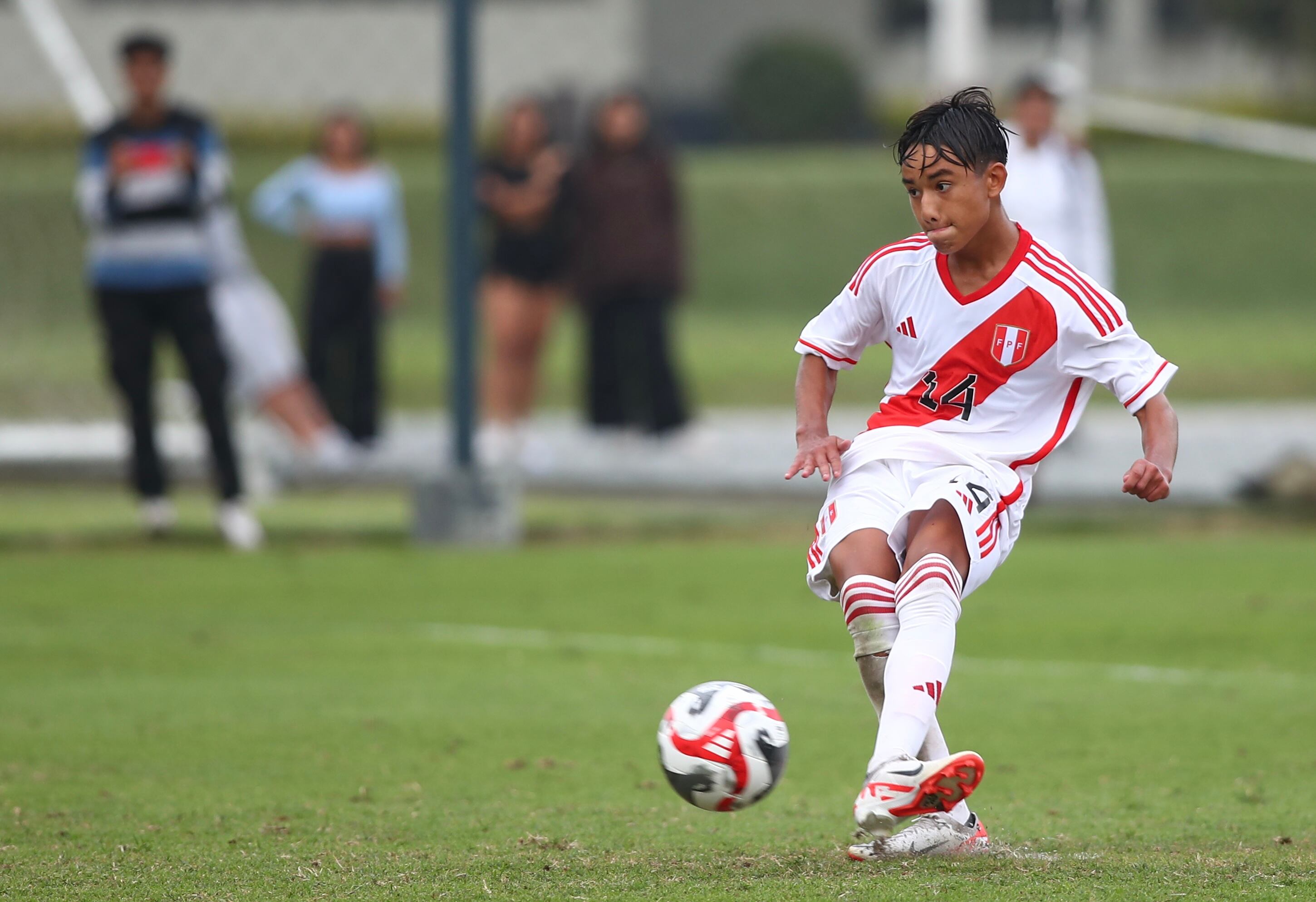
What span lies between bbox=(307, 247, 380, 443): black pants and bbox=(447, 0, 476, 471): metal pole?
3.51m

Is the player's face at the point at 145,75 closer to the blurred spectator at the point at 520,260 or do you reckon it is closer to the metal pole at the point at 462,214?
the metal pole at the point at 462,214

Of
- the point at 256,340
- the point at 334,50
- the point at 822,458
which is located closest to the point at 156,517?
the point at 256,340

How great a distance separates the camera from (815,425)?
181 inches

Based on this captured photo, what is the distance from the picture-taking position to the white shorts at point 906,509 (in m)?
4.31

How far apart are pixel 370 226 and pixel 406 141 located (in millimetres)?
12927

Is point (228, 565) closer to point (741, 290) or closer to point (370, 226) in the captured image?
point (370, 226)

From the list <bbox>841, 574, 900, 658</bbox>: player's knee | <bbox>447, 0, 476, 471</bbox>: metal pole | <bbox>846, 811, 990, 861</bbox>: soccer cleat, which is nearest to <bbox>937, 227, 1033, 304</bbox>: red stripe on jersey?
<bbox>841, 574, 900, 658</bbox>: player's knee

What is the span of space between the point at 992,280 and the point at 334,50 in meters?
20.2

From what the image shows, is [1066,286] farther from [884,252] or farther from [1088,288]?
[884,252]

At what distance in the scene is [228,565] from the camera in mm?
9867

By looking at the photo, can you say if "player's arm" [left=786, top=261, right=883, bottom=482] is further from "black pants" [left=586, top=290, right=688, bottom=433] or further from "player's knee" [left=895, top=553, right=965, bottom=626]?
"black pants" [left=586, top=290, right=688, bottom=433]

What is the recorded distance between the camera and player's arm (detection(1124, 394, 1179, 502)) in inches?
162

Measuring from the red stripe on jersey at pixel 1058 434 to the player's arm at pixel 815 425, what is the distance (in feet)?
1.26

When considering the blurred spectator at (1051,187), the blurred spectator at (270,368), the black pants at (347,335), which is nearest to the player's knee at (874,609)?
the blurred spectator at (1051,187)
